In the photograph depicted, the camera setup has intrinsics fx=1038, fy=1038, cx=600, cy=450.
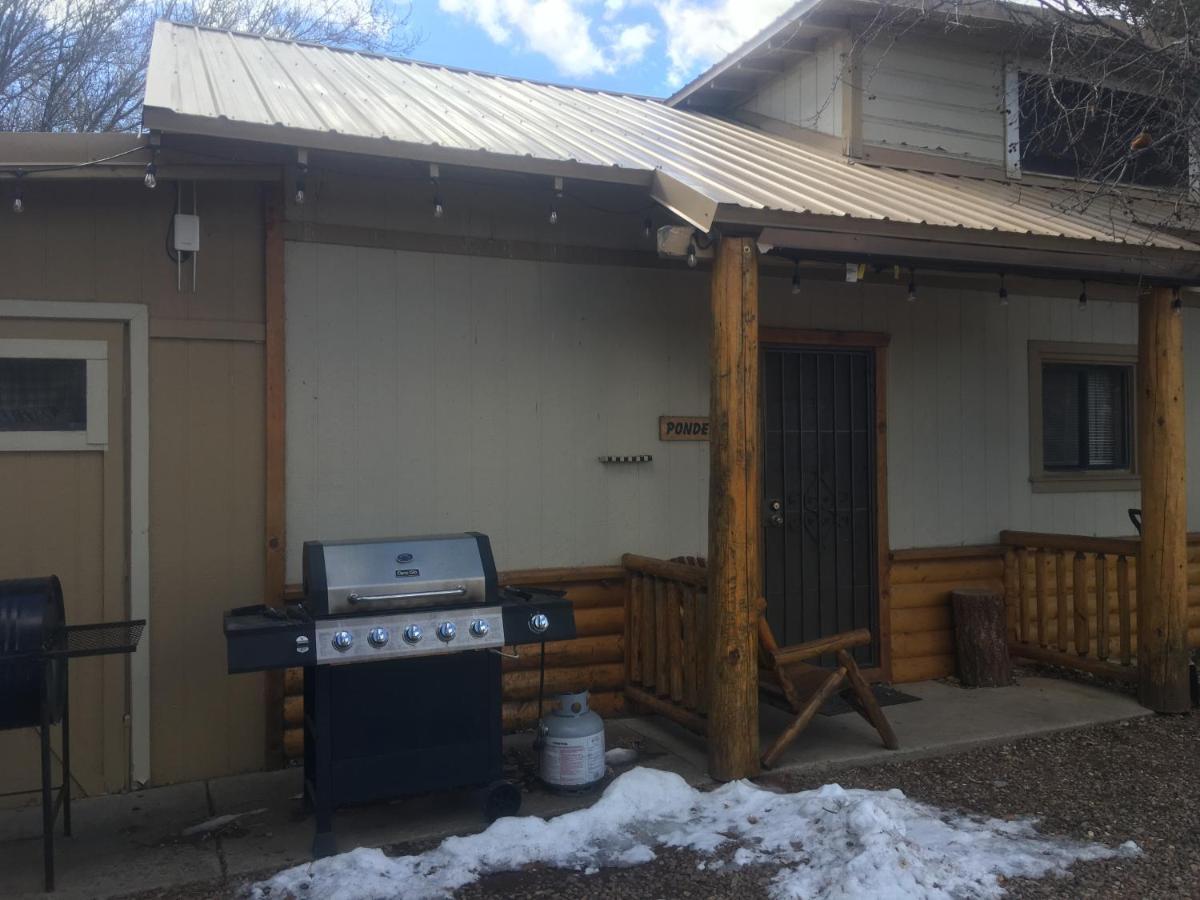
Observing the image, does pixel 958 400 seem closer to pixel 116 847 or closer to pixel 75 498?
pixel 75 498

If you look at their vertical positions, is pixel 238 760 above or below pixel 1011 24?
below

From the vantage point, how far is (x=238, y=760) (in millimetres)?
5238

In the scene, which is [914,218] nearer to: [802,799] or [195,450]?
[802,799]

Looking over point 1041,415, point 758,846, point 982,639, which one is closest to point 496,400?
point 758,846

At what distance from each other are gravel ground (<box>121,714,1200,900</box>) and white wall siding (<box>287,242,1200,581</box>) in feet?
5.82

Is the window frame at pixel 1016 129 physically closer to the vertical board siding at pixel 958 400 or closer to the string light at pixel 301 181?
the vertical board siding at pixel 958 400

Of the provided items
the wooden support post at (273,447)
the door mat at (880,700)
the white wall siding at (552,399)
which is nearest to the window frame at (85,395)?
the wooden support post at (273,447)

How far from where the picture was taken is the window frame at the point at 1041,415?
25.2ft

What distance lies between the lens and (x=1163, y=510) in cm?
637

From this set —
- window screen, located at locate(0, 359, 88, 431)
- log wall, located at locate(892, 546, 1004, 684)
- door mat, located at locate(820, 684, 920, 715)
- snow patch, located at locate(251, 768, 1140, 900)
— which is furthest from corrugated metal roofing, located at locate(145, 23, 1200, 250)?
door mat, located at locate(820, 684, 920, 715)

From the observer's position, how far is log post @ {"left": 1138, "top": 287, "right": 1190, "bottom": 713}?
20.7 ft

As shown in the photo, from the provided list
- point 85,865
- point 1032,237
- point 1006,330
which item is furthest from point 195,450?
point 1006,330

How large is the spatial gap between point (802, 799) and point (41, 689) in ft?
10.5

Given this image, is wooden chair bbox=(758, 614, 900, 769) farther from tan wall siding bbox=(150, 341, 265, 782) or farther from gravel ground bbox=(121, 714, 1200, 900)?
tan wall siding bbox=(150, 341, 265, 782)
